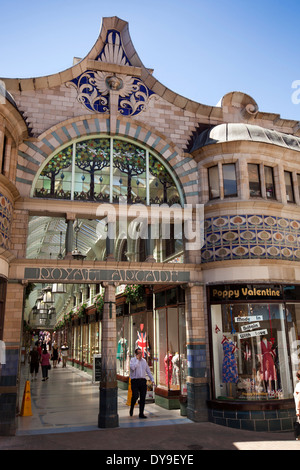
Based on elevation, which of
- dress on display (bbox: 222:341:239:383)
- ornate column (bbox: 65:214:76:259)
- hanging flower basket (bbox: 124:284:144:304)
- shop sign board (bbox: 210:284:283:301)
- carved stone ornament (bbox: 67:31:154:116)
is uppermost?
carved stone ornament (bbox: 67:31:154:116)

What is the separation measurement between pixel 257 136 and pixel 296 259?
391cm

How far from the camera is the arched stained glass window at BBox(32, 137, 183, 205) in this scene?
11.1 meters

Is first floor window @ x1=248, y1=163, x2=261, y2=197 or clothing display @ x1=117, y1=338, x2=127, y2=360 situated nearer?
first floor window @ x1=248, y1=163, x2=261, y2=197

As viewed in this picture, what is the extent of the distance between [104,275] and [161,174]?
3771mm

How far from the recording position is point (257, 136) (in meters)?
11.8

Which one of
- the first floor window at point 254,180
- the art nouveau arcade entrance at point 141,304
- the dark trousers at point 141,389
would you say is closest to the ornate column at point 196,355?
the art nouveau arcade entrance at point 141,304

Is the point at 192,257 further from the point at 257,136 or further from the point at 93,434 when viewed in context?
the point at 93,434

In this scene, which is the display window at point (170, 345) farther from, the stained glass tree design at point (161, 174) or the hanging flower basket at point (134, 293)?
the stained glass tree design at point (161, 174)

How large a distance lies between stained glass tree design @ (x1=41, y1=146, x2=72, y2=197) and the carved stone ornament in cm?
164

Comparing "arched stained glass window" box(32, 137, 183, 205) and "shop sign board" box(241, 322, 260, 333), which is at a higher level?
"arched stained glass window" box(32, 137, 183, 205)

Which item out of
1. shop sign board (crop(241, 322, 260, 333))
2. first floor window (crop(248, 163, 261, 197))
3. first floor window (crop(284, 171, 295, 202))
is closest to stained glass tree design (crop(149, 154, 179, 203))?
first floor window (crop(248, 163, 261, 197))

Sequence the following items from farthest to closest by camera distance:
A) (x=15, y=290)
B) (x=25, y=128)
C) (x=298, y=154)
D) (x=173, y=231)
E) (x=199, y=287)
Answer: (x=173, y=231)
(x=298, y=154)
(x=199, y=287)
(x=25, y=128)
(x=15, y=290)

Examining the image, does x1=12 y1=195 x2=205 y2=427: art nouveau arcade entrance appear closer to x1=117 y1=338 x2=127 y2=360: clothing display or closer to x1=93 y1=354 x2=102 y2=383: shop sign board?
x1=117 y1=338 x2=127 y2=360: clothing display

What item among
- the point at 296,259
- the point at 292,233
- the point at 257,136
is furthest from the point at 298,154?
the point at 296,259
